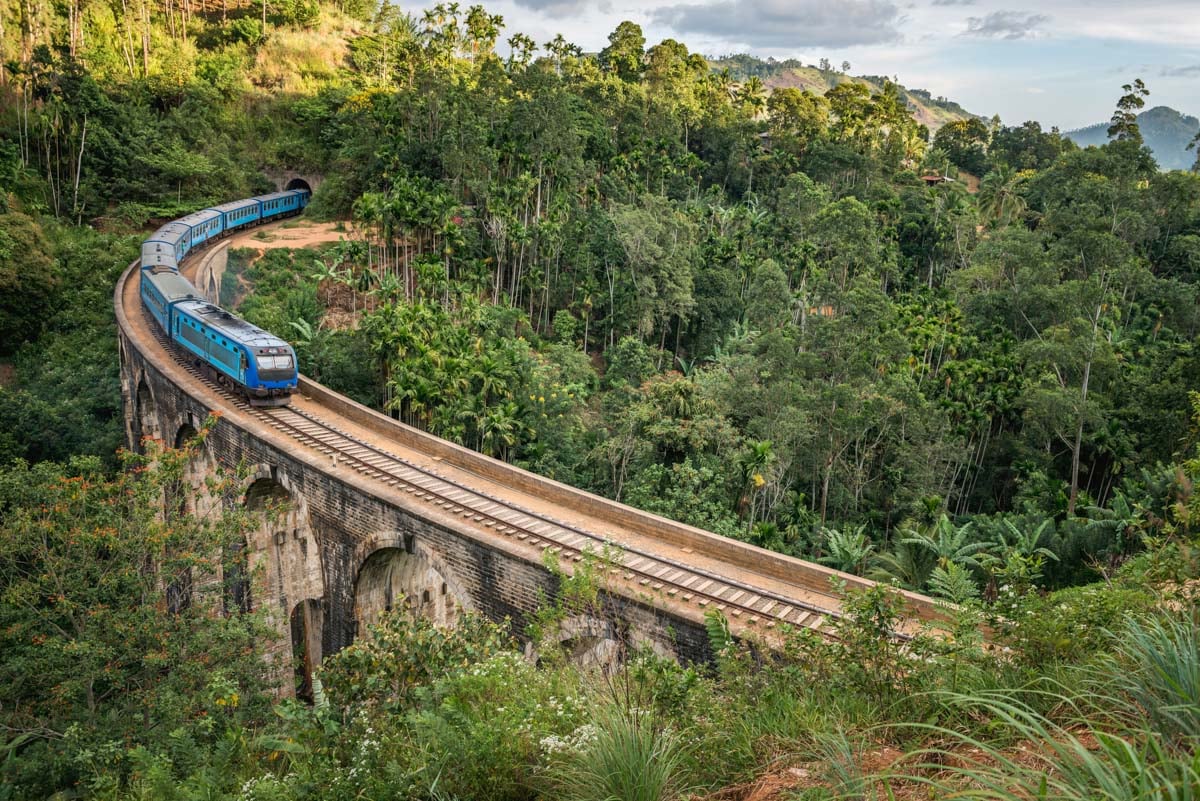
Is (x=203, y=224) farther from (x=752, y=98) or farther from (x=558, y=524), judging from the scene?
(x=752, y=98)

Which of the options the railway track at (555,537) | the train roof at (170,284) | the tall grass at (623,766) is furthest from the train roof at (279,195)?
the tall grass at (623,766)

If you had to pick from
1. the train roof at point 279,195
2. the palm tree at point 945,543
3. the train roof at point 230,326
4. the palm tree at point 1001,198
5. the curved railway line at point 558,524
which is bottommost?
the palm tree at point 945,543

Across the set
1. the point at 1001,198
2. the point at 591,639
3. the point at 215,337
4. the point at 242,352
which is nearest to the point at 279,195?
the point at 215,337

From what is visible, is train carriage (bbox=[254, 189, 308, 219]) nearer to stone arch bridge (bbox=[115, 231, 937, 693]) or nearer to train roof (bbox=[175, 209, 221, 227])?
train roof (bbox=[175, 209, 221, 227])

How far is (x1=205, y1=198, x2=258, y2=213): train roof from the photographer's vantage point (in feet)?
149

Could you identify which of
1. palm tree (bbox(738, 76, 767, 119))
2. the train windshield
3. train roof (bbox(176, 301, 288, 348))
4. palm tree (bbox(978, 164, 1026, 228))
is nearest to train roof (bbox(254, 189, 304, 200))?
train roof (bbox(176, 301, 288, 348))

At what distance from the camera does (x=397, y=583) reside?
59.5 ft

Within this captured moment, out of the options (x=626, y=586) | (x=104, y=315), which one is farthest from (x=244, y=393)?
(x=104, y=315)

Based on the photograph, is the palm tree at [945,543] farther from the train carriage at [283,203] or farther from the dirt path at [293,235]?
the train carriage at [283,203]

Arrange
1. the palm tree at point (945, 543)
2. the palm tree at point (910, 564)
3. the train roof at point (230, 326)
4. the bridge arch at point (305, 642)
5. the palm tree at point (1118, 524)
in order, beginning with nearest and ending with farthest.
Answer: the bridge arch at point (305, 642) → the palm tree at point (910, 564) → the train roof at point (230, 326) → the palm tree at point (945, 543) → the palm tree at point (1118, 524)

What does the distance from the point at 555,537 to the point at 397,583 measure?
431 cm

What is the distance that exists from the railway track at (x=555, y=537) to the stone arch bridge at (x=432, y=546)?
0.04 m

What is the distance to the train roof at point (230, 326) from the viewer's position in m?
22.2

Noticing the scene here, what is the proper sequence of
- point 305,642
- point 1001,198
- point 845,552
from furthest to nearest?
1. point 1001,198
2. point 845,552
3. point 305,642
